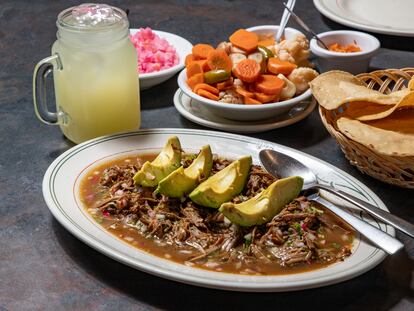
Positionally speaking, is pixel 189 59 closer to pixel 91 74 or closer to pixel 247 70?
pixel 247 70

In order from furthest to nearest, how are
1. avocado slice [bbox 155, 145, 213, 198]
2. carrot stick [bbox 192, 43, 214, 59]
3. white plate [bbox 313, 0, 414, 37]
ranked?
white plate [bbox 313, 0, 414, 37]
carrot stick [bbox 192, 43, 214, 59]
avocado slice [bbox 155, 145, 213, 198]

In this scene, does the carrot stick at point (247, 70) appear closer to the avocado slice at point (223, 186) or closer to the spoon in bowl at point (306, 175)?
Answer: the spoon in bowl at point (306, 175)

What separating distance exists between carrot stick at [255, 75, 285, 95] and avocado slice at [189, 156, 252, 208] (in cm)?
42

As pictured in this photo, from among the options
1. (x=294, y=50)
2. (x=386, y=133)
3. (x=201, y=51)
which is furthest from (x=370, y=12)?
(x=386, y=133)

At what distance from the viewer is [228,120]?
2027 millimetres

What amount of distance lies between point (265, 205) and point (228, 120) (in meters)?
0.63

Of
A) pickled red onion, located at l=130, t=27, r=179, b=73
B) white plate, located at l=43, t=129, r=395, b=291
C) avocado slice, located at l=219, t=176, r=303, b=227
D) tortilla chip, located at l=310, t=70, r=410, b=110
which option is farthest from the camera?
pickled red onion, located at l=130, t=27, r=179, b=73

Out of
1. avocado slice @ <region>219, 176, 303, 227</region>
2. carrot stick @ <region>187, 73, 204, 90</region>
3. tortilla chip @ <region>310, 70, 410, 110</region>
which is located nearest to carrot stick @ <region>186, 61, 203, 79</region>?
carrot stick @ <region>187, 73, 204, 90</region>

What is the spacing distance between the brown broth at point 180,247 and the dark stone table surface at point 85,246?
5 cm

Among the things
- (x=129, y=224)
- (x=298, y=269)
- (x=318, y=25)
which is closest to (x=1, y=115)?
(x=129, y=224)

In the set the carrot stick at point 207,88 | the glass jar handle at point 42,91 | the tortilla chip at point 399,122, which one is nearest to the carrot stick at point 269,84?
the carrot stick at point 207,88

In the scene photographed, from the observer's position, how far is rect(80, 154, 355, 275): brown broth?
4.40ft

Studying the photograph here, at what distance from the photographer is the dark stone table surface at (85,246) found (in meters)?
1.33

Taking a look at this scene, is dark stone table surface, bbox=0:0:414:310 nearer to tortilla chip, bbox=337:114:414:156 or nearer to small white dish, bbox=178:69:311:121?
small white dish, bbox=178:69:311:121
